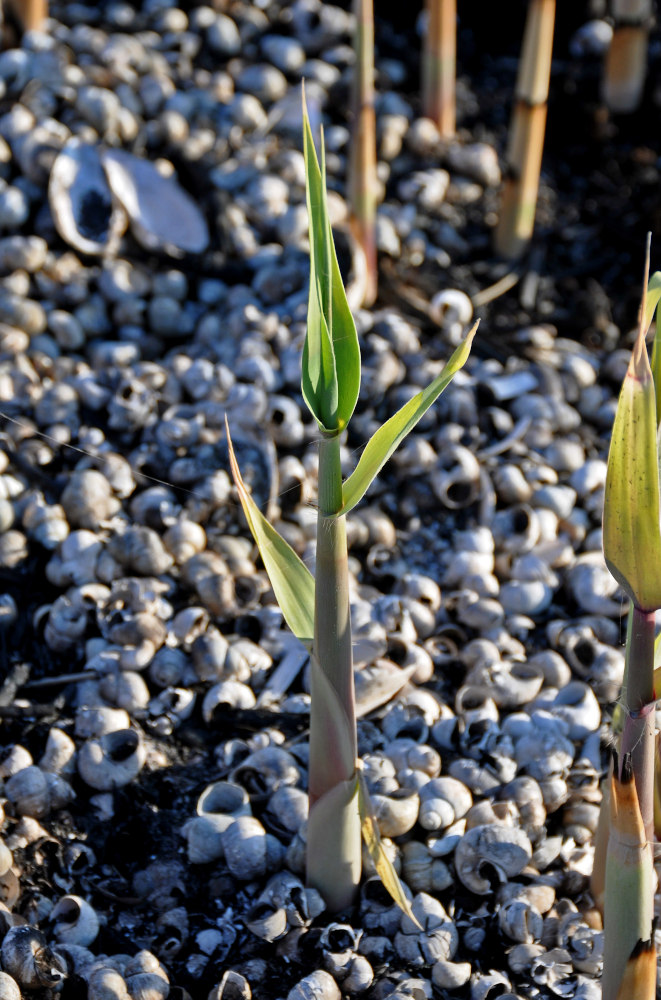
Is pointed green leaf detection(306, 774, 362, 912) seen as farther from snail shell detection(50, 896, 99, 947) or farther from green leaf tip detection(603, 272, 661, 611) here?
green leaf tip detection(603, 272, 661, 611)

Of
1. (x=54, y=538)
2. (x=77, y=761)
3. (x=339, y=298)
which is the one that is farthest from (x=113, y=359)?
(x=339, y=298)

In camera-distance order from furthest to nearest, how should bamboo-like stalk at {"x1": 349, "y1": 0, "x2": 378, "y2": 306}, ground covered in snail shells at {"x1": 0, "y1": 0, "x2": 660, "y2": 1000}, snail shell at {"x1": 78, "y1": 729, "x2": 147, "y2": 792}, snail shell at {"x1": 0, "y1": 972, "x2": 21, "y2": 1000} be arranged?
1. bamboo-like stalk at {"x1": 349, "y1": 0, "x2": 378, "y2": 306}
2. snail shell at {"x1": 78, "y1": 729, "x2": 147, "y2": 792}
3. ground covered in snail shells at {"x1": 0, "y1": 0, "x2": 660, "y2": 1000}
4. snail shell at {"x1": 0, "y1": 972, "x2": 21, "y2": 1000}

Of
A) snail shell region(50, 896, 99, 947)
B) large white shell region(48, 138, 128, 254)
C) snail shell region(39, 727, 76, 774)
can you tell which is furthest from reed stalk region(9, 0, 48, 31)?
snail shell region(50, 896, 99, 947)

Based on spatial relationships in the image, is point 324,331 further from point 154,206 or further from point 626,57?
point 626,57

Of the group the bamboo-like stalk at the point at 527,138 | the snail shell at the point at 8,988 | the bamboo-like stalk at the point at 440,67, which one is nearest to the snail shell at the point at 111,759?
the snail shell at the point at 8,988

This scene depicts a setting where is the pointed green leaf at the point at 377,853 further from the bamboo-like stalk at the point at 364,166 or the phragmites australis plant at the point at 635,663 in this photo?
the bamboo-like stalk at the point at 364,166

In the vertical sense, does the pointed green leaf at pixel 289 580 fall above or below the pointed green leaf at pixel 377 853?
above
